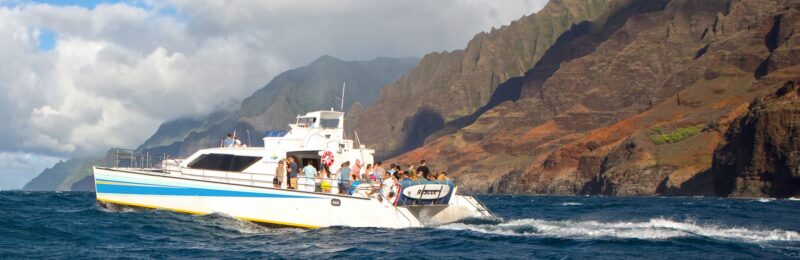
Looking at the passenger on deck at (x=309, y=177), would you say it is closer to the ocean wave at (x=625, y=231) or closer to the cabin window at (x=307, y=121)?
the cabin window at (x=307, y=121)

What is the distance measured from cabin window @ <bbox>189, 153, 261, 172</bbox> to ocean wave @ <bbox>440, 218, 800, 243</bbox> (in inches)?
264

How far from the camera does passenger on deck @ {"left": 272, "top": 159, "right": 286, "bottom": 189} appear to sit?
2541cm

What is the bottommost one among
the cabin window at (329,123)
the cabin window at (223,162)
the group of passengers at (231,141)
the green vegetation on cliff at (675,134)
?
the cabin window at (223,162)

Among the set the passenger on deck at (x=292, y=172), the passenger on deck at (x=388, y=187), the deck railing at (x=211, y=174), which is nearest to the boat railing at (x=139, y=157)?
the deck railing at (x=211, y=174)

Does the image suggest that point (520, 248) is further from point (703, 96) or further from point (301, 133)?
point (703, 96)

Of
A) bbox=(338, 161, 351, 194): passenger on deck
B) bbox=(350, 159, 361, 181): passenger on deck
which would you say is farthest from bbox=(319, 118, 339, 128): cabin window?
bbox=(338, 161, 351, 194): passenger on deck

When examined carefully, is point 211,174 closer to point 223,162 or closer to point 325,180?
point 223,162

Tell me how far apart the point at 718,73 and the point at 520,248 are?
509ft

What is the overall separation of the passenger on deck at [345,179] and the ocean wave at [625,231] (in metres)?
3.19

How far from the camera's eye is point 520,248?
2048cm

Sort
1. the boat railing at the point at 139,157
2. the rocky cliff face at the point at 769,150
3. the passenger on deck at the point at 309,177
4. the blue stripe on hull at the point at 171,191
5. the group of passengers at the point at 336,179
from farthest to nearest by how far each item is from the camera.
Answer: the rocky cliff face at the point at 769,150
the boat railing at the point at 139,157
the passenger on deck at the point at 309,177
the group of passengers at the point at 336,179
the blue stripe on hull at the point at 171,191

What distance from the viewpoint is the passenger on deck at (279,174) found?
83.4 ft

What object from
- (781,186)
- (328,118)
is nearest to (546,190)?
(781,186)

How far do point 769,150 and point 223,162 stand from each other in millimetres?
83919
